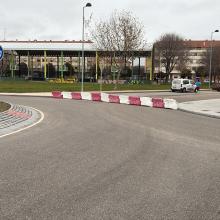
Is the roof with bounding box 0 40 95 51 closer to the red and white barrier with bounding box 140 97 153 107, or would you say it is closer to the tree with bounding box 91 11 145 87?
the tree with bounding box 91 11 145 87

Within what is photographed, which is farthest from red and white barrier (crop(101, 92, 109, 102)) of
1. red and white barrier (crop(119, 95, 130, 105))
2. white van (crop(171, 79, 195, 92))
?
white van (crop(171, 79, 195, 92))

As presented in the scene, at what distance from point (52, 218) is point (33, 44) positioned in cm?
8144

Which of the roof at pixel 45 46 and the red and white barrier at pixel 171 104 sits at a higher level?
Answer: the roof at pixel 45 46

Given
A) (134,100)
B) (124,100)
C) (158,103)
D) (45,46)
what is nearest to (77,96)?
(124,100)

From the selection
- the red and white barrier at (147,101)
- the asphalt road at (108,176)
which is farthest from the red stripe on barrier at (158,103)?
the asphalt road at (108,176)

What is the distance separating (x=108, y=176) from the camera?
20.4 ft

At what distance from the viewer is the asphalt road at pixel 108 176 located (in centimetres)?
466

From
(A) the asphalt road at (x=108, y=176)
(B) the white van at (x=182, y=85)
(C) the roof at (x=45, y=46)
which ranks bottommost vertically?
(B) the white van at (x=182, y=85)

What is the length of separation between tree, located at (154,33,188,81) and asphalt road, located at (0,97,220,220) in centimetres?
7859

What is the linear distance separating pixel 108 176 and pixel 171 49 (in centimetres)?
8381

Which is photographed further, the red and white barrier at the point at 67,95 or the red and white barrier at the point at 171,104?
the red and white barrier at the point at 67,95

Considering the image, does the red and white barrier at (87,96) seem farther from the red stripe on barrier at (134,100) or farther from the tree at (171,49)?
the tree at (171,49)

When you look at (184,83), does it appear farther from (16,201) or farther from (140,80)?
(16,201)

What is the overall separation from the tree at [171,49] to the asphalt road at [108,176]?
78589mm
